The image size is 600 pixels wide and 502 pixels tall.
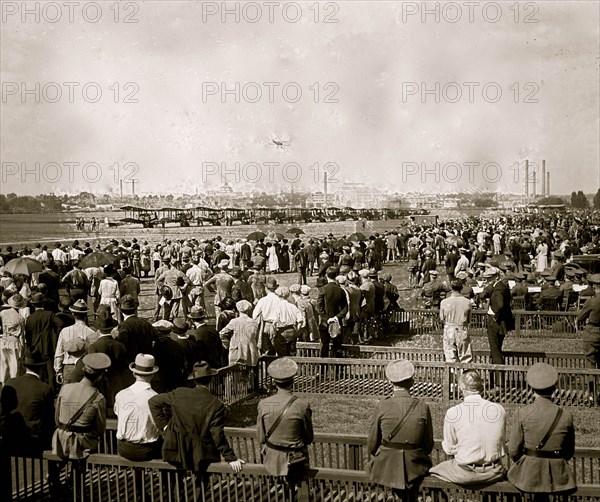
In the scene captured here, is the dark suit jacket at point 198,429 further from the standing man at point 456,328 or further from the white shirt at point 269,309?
the standing man at point 456,328

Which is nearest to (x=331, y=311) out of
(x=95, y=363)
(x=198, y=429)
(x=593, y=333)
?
(x=593, y=333)

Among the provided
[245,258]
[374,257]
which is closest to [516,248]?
[374,257]

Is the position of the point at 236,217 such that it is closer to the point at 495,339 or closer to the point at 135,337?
the point at 495,339

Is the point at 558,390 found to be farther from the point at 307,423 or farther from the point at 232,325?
the point at 307,423

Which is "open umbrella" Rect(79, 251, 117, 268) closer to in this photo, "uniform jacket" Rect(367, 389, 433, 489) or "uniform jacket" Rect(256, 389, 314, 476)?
"uniform jacket" Rect(256, 389, 314, 476)

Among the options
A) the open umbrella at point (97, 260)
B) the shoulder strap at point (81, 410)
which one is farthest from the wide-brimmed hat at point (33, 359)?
the open umbrella at point (97, 260)

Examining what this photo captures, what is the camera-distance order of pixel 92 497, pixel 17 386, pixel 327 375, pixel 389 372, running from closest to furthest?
1. pixel 389 372
2. pixel 92 497
3. pixel 17 386
4. pixel 327 375

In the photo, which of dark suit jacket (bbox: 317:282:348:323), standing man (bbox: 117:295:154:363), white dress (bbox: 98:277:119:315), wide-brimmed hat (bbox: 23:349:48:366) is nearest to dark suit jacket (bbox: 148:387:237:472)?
wide-brimmed hat (bbox: 23:349:48:366)
